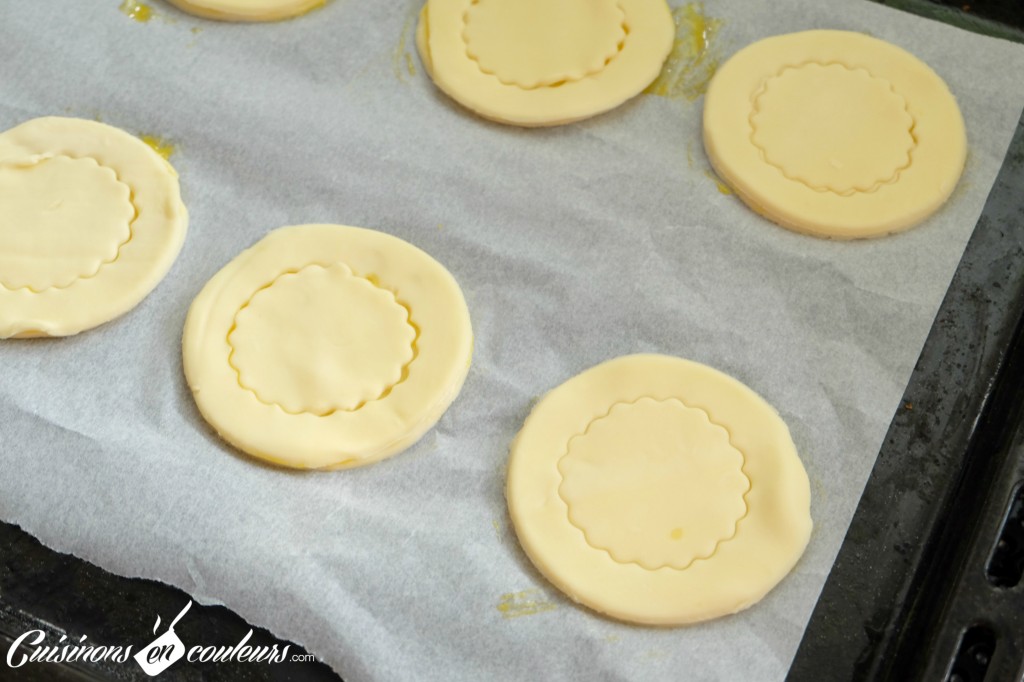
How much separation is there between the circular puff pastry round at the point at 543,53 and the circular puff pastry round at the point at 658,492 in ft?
1.35

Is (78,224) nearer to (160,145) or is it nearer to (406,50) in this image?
(160,145)

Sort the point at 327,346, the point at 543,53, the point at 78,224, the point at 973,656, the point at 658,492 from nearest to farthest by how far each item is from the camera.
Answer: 1. the point at 973,656
2. the point at 658,492
3. the point at 327,346
4. the point at 78,224
5. the point at 543,53

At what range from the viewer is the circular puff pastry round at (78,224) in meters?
1.30

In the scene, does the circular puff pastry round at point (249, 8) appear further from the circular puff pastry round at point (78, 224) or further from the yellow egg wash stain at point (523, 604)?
the yellow egg wash stain at point (523, 604)

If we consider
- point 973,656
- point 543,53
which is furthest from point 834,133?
point 973,656

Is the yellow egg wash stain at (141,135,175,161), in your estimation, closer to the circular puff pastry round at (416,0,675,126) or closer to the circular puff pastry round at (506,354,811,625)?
the circular puff pastry round at (416,0,675,126)

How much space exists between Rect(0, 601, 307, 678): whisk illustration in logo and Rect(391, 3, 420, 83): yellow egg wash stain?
809 millimetres

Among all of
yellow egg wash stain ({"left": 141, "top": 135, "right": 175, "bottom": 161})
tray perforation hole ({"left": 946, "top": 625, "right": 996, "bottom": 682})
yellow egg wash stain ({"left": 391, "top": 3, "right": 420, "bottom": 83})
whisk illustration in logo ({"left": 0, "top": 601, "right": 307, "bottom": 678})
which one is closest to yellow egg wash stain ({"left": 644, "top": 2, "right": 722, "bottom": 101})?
yellow egg wash stain ({"left": 391, "top": 3, "right": 420, "bottom": 83})

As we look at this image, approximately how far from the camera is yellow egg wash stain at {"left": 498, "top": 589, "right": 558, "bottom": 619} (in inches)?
43.5

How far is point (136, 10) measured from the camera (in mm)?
1574

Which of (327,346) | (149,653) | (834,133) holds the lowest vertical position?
(149,653)

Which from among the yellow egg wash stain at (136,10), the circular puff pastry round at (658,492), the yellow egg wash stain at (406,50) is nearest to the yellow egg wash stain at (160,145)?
the yellow egg wash stain at (136,10)

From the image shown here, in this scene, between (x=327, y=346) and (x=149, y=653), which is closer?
(x=149, y=653)

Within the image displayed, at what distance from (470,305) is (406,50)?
444 mm
